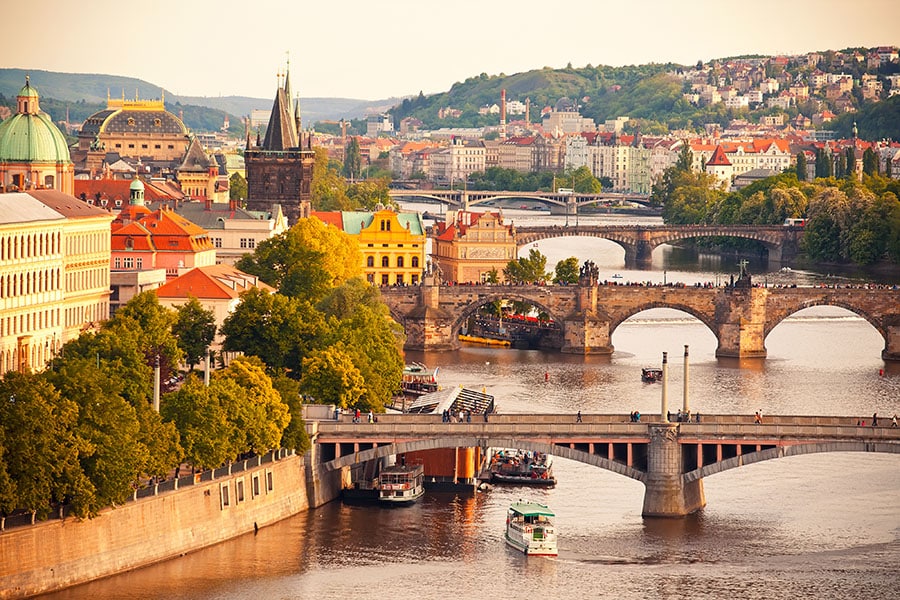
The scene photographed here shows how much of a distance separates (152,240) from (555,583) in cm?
4233

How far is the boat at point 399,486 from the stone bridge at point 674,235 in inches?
3171

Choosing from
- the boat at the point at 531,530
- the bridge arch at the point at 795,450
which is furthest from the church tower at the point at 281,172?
the boat at the point at 531,530

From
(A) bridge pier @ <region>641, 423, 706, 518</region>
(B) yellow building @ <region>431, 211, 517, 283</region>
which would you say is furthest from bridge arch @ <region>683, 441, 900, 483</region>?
(B) yellow building @ <region>431, 211, 517, 283</region>

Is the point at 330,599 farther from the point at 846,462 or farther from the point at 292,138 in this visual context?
the point at 292,138

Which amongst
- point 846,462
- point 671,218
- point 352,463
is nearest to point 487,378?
point 846,462

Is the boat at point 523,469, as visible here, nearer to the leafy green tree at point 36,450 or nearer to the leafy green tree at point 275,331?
the leafy green tree at point 275,331

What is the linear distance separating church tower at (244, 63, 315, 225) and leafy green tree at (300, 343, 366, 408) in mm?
48081

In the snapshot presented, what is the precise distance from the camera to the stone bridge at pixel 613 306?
107 m

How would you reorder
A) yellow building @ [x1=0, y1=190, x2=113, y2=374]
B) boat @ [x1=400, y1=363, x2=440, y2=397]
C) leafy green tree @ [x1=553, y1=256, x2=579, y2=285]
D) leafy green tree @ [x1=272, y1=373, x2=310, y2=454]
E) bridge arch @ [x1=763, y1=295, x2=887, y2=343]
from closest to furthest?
leafy green tree @ [x1=272, y1=373, x2=310, y2=454], yellow building @ [x1=0, y1=190, x2=113, y2=374], boat @ [x1=400, y1=363, x2=440, y2=397], bridge arch @ [x1=763, y1=295, x2=887, y2=343], leafy green tree @ [x1=553, y1=256, x2=579, y2=285]

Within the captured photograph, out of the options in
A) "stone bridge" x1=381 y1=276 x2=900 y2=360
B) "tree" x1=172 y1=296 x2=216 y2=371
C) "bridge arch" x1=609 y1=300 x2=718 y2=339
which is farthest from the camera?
"bridge arch" x1=609 y1=300 x2=718 y2=339

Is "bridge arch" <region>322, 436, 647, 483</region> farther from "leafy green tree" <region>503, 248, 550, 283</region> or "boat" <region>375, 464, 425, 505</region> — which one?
"leafy green tree" <region>503, 248, 550, 283</region>

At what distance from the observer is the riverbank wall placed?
52594 millimetres

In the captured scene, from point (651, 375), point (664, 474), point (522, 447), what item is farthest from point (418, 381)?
point (664, 474)

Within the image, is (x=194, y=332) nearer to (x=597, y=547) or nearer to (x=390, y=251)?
(x=597, y=547)
